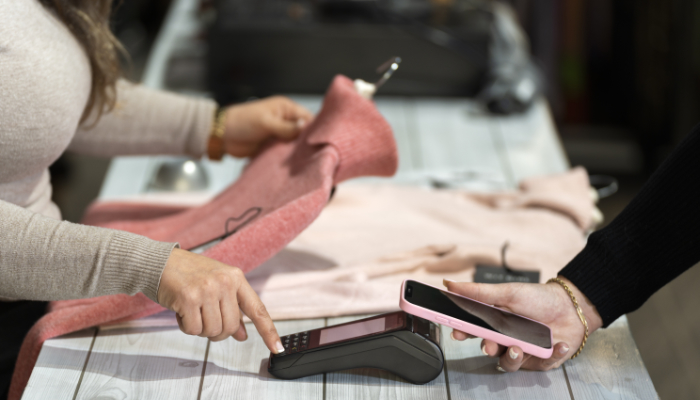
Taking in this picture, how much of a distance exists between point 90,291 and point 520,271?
0.58 metres

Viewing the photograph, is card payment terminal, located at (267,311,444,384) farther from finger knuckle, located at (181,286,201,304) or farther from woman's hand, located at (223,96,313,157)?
woman's hand, located at (223,96,313,157)

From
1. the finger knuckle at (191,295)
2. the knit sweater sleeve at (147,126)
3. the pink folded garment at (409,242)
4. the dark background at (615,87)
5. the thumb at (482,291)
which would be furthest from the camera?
the dark background at (615,87)

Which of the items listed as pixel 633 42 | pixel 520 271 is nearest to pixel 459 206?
pixel 520 271

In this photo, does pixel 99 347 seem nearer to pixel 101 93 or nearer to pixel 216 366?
pixel 216 366

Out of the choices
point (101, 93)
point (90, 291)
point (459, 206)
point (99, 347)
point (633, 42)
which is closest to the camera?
point (90, 291)

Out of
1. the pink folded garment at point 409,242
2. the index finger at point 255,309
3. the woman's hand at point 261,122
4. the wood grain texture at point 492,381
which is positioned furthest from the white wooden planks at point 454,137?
the index finger at point 255,309

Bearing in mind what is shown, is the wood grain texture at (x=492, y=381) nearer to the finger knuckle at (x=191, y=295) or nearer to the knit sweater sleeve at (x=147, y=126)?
the finger knuckle at (x=191, y=295)

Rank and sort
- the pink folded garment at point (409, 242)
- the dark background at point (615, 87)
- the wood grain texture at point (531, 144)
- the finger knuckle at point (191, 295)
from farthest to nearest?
the dark background at point (615, 87) < the wood grain texture at point (531, 144) < the pink folded garment at point (409, 242) < the finger knuckle at point (191, 295)

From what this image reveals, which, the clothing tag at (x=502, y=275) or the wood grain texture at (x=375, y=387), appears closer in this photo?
the wood grain texture at (x=375, y=387)

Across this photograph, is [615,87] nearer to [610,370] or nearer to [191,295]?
[610,370]

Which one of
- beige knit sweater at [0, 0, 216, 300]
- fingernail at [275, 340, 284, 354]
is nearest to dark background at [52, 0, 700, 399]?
beige knit sweater at [0, 0, 216, 300]

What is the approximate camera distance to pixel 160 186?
123 centimetres

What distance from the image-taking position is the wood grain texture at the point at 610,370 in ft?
2.38

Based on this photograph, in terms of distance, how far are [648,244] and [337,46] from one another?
0.95 meters
